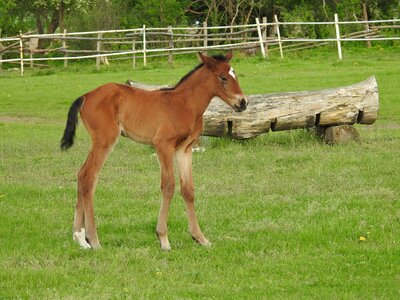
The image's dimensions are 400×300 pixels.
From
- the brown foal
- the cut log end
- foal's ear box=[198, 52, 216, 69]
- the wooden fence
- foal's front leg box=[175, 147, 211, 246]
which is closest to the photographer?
the brown foal

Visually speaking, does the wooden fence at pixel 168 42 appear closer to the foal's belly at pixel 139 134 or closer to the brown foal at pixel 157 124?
the brown foal at pixel 157 124

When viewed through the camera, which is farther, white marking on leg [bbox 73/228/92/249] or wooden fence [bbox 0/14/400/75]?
wooden fence [bbox 0/14/400/75]

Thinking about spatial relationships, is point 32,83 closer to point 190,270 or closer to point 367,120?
point 367,120

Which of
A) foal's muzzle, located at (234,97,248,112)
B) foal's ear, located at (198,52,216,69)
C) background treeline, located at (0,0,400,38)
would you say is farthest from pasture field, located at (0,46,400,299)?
background treeline, located at (0,0,400,38)

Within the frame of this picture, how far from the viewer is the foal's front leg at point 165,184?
895 cm

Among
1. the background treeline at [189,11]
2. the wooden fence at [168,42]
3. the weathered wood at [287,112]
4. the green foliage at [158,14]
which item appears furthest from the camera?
the green foliage at [158,14]

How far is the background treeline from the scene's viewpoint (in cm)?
4397

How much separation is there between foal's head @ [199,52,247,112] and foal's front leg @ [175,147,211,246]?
24.9 inches

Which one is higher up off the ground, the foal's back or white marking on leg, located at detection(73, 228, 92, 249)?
the foal's back

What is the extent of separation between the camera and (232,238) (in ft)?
30.8

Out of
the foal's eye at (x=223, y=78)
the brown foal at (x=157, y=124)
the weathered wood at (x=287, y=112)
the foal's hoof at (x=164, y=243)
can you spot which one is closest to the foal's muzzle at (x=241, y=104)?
the brown foal at (x=157, y=124)

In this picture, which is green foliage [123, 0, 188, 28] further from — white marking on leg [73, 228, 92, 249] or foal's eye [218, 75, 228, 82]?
white marking on leg [73, 228, 92, 249]

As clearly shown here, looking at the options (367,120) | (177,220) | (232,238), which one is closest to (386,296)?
(232,238)

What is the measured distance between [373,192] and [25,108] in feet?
54.5
